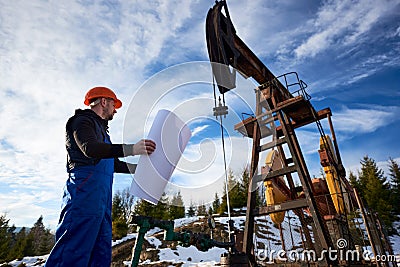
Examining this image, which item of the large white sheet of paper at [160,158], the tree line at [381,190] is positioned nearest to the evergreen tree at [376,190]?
the tree line at [381,190]

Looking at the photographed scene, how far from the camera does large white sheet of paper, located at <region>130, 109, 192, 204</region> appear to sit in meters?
1.72

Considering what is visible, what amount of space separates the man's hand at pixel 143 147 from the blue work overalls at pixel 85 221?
0.33 m

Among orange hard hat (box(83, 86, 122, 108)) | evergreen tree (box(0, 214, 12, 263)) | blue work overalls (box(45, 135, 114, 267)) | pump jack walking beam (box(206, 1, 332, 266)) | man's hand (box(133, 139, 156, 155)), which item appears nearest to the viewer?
blue work overalls (box(45, 135, 114, 267))

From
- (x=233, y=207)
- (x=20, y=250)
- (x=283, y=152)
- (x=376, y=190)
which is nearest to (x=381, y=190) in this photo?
(x=376, y=190)

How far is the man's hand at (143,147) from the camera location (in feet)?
5.60

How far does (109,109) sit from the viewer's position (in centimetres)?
214

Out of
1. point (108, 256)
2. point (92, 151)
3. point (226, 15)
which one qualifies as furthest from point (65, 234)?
point (226, 15)

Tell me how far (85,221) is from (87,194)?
17cm

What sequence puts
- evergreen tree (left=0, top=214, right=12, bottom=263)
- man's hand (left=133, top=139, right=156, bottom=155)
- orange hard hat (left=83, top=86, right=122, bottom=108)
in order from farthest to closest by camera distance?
evergreen tree (left=0, top=214, right=12, bottom=263), orange hard hat (left=83, top=86, right=122, bottom=108), man's hand (left=133, top=139, right=156, bottom=155)

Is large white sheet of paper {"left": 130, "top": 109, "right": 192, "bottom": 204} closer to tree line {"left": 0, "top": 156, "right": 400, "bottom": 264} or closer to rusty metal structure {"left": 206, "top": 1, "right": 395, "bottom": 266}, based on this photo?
rusty metal structure {"left": 206, "top": 1, "right": 395, "bottom": 266}

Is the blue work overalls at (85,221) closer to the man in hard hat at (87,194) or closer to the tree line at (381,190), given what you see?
the man in hard hat at (87,194)

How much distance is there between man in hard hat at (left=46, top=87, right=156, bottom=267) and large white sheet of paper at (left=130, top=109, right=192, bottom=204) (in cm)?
8

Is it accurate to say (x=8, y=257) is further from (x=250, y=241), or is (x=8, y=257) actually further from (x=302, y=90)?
(x=302, y=90)

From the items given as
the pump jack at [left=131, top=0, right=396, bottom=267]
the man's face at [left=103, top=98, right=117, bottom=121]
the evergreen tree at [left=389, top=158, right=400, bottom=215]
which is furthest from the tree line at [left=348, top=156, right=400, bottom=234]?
the man's face at [left=103, top=98, right=117, bottom=121]
